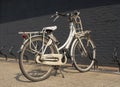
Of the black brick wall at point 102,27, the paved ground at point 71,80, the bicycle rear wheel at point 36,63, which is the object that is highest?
the black brick wall at point 102,27

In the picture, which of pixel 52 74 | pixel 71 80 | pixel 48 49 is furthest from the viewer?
pixel 52 74

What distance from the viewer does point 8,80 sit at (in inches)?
251

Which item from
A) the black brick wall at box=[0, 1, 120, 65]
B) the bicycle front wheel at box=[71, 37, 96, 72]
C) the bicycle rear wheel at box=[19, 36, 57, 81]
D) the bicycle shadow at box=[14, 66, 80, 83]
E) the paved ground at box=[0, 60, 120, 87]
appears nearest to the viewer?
the paved ground at box=[0, 60, 120, 87]

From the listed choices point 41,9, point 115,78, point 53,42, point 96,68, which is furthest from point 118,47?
point 41,9

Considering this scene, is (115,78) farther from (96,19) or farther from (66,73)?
(96,19)

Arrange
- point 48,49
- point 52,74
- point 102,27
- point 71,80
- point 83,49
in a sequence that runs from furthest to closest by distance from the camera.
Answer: point 102,27
point 83,49
point 52,74
point 48,49
point 71,80

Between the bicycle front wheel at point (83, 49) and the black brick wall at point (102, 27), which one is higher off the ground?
the black brick wall at point (102, 27)

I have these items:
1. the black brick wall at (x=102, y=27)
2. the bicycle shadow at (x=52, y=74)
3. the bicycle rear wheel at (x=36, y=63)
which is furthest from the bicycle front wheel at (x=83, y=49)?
the bicycle rear wheel at (x=36, y=63)

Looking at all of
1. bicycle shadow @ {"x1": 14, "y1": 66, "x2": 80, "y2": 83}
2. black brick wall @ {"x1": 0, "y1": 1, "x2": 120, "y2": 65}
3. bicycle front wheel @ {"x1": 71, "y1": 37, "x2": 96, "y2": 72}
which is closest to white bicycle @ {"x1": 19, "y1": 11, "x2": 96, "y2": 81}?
bicycle front wheel @ {"x1": 71, "y1": 37, "x2": 96, "y2": 72}

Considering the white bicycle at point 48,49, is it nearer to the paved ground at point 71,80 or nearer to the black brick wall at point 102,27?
the paved ground at point 71,80

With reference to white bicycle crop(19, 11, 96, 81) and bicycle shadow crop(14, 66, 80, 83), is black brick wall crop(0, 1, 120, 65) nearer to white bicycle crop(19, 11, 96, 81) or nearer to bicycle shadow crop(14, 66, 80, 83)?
white bicycle crop(19, 11, 96, 81)

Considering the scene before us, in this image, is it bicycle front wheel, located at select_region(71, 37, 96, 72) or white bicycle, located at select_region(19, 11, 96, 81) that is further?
bicycle front wheel, located at select_region(71, 37, 96, 72)

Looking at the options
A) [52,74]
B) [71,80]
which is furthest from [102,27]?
[71,80]

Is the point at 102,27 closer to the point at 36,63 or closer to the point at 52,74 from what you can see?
the point at 52,74
